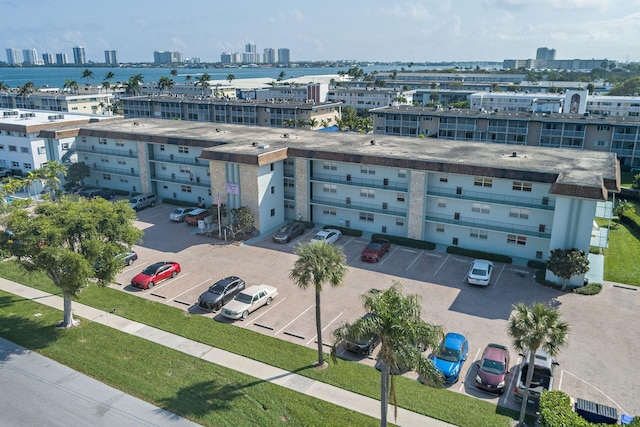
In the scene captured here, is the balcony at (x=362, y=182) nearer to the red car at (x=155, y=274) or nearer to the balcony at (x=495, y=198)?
the balcony at (x=495, y=198)

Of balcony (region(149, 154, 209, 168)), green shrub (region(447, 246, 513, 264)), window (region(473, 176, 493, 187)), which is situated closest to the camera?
green shrub (region(447, 246, 513, 264))

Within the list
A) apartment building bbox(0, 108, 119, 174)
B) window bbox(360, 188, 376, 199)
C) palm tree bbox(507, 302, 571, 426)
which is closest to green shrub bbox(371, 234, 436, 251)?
window bbox(360, 188, 376, 199)

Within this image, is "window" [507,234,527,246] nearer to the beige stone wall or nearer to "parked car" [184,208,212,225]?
the beige stone wall

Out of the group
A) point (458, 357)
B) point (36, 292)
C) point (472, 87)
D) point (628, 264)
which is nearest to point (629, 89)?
point (472, 87)

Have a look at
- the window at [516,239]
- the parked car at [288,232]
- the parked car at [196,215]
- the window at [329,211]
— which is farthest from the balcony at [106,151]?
the window at [516,239]

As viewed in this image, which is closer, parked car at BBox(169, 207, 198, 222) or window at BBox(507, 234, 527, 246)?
window at BBox(507, 234, 527, 246)

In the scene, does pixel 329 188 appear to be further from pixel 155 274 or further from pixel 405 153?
pixel 155 274

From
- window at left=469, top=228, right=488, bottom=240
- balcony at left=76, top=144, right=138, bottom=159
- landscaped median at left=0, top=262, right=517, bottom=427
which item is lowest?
landscaped median at left=0, top=262, right=517, bottom=427

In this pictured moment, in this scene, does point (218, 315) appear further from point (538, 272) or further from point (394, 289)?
point (538, 272)
